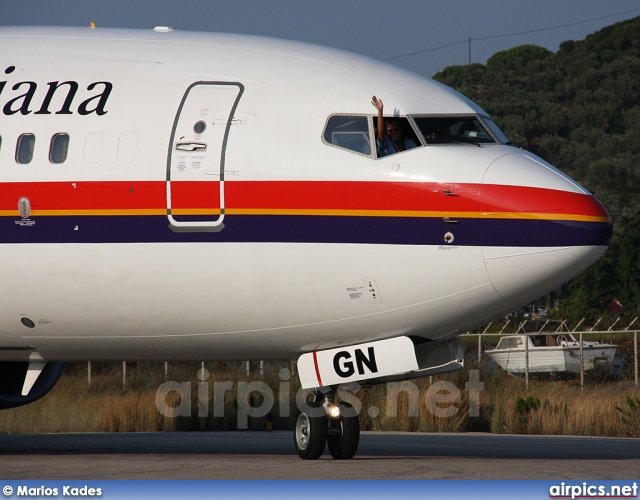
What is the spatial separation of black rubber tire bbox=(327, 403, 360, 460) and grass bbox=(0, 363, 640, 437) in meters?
9.10

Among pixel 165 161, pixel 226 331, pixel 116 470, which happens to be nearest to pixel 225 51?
pixel 165 161

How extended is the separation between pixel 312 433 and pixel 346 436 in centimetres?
49

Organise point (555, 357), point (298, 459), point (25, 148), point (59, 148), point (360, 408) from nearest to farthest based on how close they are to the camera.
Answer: point (59, 148), point (25, 148), point (298, 459), point (360, 408), point (555, 357)

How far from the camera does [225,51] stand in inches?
597

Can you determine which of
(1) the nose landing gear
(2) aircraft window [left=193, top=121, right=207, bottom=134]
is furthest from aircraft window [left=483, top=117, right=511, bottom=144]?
(1) the nose landing gear

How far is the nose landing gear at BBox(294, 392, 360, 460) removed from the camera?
15109 millimetres

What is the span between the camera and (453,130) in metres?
14.4

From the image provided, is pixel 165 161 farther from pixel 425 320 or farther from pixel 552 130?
pixel 552 130

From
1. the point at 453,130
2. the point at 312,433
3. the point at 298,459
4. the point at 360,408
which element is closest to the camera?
the point at 453,130

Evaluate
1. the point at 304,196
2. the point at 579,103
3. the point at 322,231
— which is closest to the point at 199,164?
the point at 304,196

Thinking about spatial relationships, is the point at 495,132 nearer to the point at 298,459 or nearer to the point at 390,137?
the point at 390,137

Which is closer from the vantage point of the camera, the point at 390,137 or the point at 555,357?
the point at 390,137

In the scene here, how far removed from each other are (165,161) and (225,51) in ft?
5.74

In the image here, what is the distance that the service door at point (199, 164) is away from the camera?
46.2ft
